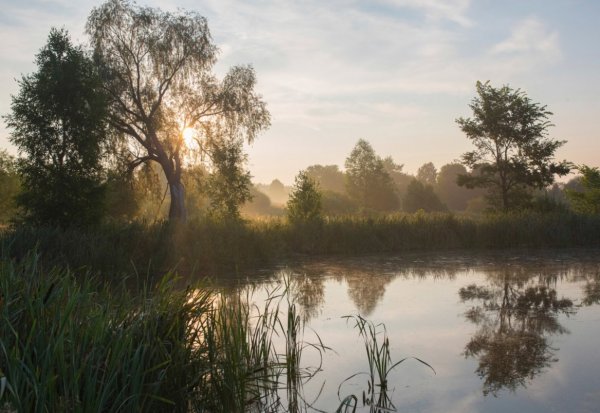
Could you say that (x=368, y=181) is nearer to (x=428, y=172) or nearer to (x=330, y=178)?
(x=330, y=178)

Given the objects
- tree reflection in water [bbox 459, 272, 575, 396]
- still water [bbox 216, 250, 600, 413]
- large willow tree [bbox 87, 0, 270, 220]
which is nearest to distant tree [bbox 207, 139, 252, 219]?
large willow tree [bbox 87, 0, 270, 220]

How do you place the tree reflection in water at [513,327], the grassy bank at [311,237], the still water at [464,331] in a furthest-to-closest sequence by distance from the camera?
the grassy bank at [311,237], the tree reflection in water at [513,327], the still water at [464,331]

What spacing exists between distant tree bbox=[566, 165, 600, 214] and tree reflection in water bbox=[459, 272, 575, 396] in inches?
715

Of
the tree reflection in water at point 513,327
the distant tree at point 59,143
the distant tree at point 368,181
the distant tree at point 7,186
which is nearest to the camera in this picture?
the tree reflection in water at point 513,327

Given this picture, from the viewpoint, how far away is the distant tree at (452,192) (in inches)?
2640

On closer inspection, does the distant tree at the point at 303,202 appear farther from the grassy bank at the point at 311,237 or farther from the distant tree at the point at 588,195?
the distant tree at the point at 588,195

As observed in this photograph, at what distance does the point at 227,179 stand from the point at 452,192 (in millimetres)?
50073

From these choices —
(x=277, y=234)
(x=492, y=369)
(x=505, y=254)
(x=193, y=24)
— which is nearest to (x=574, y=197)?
(x=505, y=254)

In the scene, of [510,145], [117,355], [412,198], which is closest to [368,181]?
[412,198]

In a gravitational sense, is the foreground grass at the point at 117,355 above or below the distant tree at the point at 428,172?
below

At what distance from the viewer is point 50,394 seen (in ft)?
10.3

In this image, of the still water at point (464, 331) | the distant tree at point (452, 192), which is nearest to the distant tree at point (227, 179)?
the still water at point (464, 331)

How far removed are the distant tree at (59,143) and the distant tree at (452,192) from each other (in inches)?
2083

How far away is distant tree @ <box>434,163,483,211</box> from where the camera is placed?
67062 millimetres
